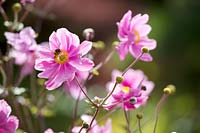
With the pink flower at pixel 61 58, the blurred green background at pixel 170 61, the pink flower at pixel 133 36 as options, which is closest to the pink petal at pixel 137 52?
the pink flower at pixel 133 36

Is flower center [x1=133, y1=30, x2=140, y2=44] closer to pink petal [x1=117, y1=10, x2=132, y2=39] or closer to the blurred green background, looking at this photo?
pink petal [x1=117, y1=10, x2=132, y2=39]

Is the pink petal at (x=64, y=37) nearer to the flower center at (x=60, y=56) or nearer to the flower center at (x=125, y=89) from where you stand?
the flower center at (x=60, y=56)

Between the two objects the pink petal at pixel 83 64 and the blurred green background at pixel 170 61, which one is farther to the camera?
the blurred green background at pixel 170 61

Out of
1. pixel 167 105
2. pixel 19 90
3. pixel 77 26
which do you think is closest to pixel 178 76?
pixel 167 105

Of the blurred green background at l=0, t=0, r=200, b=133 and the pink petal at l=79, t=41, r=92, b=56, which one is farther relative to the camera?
the blurred green background at l=0, t=0, r=200, b=133

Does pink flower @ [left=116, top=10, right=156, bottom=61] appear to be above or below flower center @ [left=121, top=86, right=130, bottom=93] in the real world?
above

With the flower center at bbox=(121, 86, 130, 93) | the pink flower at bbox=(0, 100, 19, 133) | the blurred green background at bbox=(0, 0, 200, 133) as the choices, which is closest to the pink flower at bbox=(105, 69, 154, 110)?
the flower center at bbox=(121, 86, 130, 93)
